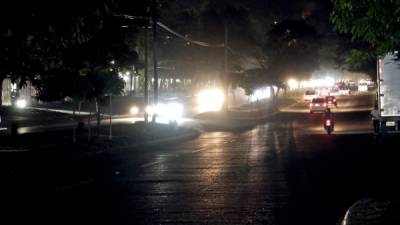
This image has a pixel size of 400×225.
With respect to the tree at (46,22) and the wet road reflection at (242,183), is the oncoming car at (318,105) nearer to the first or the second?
the wet road reflection at (242,183)

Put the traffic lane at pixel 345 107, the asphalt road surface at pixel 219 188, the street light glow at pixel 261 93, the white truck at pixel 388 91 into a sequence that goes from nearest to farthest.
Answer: the asphalt road surface at pixel 219 188
the white truck at pixel 388 91
the traffic lane at pixel 345 107
the street light glow at pixel 261 93

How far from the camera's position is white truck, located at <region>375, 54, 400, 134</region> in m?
26.0

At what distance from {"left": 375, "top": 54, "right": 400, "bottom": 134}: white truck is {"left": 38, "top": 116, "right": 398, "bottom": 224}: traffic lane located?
Answer: 1.71 meters

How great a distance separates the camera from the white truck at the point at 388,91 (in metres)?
26.0

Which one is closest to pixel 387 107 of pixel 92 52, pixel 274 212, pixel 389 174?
pixel 389 174

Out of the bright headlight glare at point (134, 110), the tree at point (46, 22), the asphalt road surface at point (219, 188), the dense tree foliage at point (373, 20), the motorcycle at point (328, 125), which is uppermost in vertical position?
the tree at point (46, 22)

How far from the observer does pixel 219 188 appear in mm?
→ 14883

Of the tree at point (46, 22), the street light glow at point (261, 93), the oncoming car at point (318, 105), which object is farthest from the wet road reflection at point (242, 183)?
the street light glow at point (261, 93)

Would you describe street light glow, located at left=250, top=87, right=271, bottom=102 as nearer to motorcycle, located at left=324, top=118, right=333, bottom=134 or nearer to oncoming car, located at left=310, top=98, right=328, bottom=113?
oncoming car, located at left=310, top=98, right=328, bottom=113

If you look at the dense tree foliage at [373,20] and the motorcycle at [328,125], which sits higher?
the dense tree foliage at [373,20]

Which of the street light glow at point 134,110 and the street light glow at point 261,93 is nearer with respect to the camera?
the street light glow at point 134,110

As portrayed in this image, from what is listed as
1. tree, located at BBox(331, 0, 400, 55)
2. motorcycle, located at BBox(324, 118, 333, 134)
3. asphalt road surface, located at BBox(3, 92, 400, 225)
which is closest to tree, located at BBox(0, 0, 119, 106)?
asphalt road surface, located at BBox(3, 92, 400, 225)

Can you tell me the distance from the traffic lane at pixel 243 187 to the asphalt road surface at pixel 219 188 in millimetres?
17

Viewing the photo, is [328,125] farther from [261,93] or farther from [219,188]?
[261,93]
